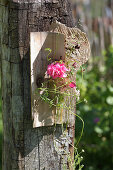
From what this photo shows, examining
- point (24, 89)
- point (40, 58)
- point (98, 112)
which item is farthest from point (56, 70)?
point (98, 112)

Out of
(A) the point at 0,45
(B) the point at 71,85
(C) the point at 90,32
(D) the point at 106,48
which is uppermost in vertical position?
(C) the point at 90,32

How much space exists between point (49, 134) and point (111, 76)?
3.26 m

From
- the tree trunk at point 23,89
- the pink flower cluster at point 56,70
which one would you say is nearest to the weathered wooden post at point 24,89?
the tree trunk at point 23,89

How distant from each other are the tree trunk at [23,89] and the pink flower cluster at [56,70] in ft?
0.65

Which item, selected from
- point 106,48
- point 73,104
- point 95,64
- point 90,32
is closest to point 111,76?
point 95,64

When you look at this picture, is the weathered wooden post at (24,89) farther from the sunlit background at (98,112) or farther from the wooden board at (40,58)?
the sunlit background at (98,112)

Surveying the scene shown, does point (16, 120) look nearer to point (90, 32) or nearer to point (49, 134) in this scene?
point (49, 134)

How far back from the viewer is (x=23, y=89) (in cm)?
189

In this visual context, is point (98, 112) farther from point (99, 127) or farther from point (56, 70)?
point (56, 70)

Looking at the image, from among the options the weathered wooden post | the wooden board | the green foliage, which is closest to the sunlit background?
the green foliage

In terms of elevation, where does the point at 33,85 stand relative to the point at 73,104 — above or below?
above

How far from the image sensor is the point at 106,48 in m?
5.85

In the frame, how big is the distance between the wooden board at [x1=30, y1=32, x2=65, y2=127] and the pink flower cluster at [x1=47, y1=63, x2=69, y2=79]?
8 centimetres

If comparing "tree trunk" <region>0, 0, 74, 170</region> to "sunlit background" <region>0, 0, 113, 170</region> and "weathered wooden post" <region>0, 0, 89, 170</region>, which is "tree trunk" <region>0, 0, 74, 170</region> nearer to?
"weathered wooden post" <region>0, 0, 89, 170</region>
